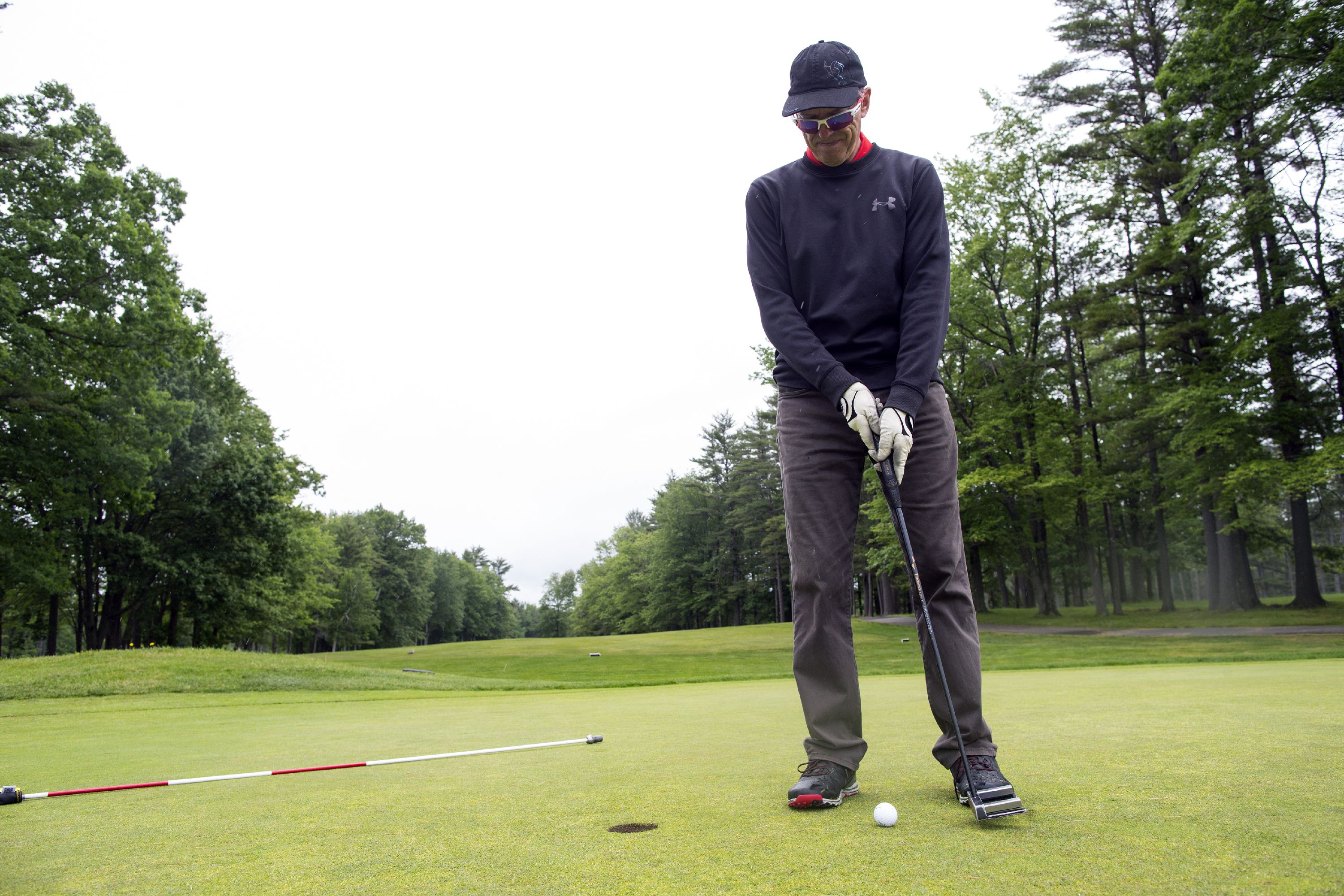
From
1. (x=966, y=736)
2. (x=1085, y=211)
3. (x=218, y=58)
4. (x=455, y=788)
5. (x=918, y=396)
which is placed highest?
(x=218, y=58)

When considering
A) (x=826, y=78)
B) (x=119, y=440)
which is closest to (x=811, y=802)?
(x=826, y=78)

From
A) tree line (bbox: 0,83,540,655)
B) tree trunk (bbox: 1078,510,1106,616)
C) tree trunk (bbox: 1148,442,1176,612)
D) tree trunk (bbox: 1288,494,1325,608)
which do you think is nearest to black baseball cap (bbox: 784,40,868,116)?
tree line (bbox: 0,83,540,655)

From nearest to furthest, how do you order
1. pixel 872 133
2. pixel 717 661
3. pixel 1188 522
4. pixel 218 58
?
pixel 872 133 → pixel 717 661 → pixel 218 58 → pixel 1188 522

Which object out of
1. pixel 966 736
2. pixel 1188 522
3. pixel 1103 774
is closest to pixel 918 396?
pixel 966 736

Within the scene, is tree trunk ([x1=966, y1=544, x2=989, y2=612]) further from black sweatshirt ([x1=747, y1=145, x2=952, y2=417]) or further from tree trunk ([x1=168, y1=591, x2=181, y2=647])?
tree trunk ([x1=168, y1=591, x2=181, y2=647])

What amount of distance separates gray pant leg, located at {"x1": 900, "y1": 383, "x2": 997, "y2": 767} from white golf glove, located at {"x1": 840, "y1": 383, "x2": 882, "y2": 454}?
18cm

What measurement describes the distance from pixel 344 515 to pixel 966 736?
238 feet

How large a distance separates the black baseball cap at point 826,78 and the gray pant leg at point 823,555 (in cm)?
102

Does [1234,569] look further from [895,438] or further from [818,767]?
[818,767]

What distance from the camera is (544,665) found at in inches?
838

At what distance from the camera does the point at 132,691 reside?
40.1ft

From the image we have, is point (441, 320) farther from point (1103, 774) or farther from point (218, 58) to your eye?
point (1103, 774)

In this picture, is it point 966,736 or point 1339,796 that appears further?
point 966,736

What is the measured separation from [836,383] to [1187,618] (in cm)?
2464
